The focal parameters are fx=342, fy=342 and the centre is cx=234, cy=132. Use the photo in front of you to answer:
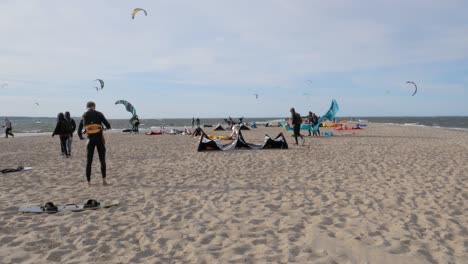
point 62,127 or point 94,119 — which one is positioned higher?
point 94,119

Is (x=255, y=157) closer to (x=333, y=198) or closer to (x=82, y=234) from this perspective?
(x=333, y=198)

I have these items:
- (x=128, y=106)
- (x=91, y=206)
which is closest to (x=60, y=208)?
(x=91, y=206)

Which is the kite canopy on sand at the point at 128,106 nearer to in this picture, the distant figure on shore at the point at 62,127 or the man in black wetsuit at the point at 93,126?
the distant figure on shore at the point at 62,127

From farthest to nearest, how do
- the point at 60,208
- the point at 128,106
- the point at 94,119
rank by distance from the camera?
the point at 128,106 < the point at 94,119 < the point at 60,208

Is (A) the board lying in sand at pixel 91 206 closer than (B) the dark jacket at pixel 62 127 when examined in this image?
Yes

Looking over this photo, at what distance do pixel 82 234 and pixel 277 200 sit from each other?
3.15 m

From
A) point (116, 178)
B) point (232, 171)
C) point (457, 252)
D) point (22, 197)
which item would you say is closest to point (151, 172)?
point (116, 178)

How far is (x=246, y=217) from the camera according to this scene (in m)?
5.03

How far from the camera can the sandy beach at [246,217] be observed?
12.3 ft

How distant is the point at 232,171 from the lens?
9.12m

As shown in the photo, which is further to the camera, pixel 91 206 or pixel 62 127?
pixel 62 127

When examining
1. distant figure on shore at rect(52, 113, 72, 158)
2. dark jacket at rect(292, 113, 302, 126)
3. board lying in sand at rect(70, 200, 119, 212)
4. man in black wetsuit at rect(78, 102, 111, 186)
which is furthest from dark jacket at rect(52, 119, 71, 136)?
dark jacket at rect(292, 113, 302, 126)

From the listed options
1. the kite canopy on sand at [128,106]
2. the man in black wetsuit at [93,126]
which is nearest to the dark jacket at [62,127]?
the man in black wetsuit at [93,126]

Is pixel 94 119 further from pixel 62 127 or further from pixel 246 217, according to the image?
pixel 62 127
